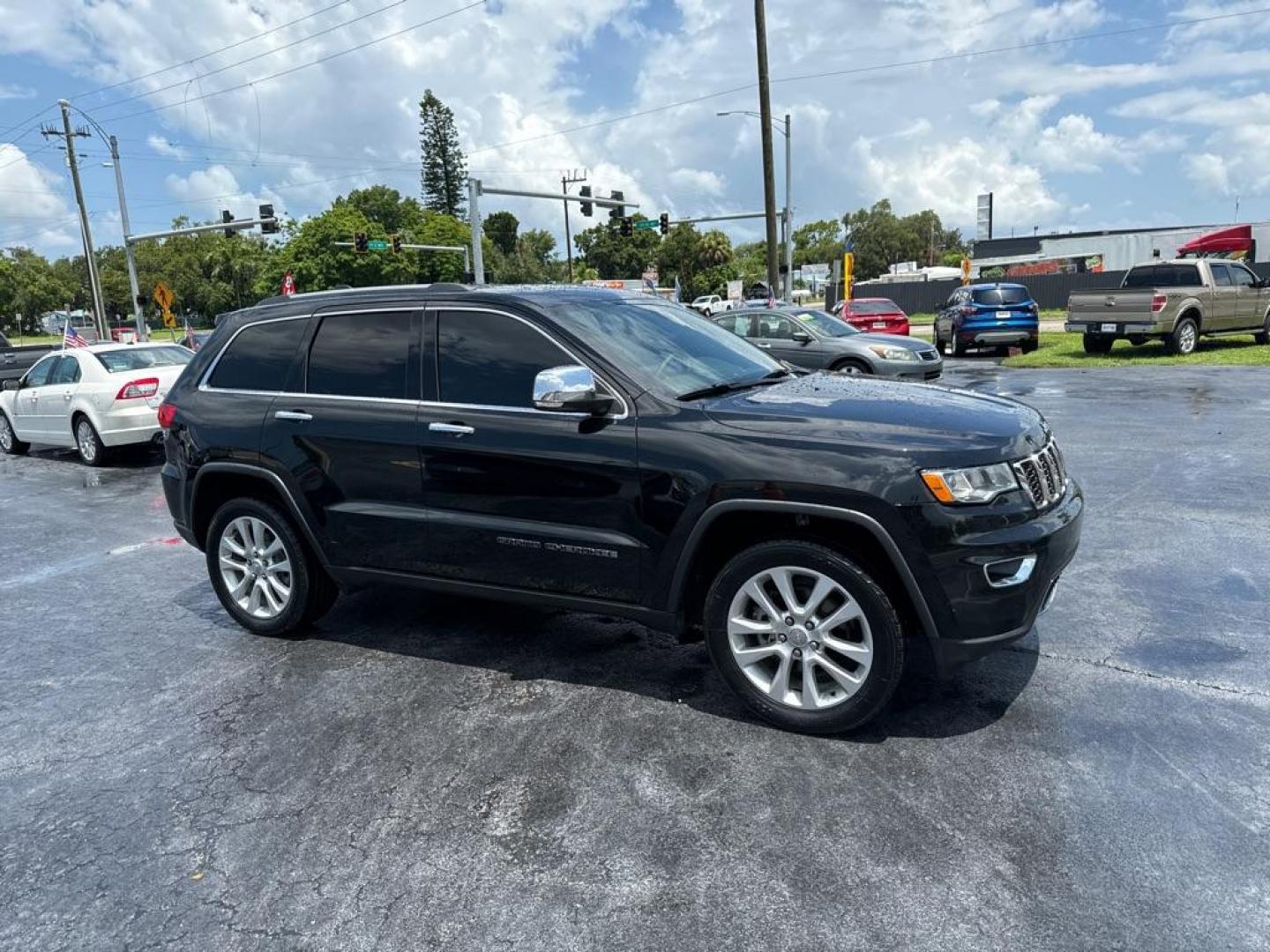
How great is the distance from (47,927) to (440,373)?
2.60 meters

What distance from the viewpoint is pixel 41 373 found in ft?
41.0

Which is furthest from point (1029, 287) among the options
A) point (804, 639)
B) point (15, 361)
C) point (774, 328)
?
point (804, 639)

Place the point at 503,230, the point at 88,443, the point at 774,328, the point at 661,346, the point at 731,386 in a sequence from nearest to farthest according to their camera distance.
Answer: the point at 731,386 < the point at 661,346 < the point at 88,443 < the point at 774,328 < the point at 503,230

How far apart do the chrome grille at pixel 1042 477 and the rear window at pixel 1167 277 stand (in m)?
17.6

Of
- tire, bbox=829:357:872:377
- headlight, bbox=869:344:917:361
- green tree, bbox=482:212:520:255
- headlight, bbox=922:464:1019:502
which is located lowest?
tire, bbox=829:357:872:377

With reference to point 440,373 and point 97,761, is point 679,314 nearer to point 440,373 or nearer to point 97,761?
point 440,373

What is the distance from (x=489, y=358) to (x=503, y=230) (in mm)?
130806

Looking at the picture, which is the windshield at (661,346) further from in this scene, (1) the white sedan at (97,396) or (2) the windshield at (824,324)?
(2) the windshield at (824,324)

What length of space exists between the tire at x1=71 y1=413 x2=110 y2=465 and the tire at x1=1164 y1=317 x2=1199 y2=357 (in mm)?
19348

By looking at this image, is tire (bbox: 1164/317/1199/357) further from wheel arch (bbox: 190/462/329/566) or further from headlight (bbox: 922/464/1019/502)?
wheel arch (bbox: 190/462/329/566)

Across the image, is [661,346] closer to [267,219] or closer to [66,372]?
[66,372]

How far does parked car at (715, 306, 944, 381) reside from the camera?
1340cm

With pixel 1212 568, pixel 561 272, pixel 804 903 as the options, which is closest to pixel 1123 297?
pixel 1212 568

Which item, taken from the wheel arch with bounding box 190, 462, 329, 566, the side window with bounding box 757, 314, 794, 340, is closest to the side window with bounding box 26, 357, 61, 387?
the wheel arch with bounding box 190, 462, 329, 566
